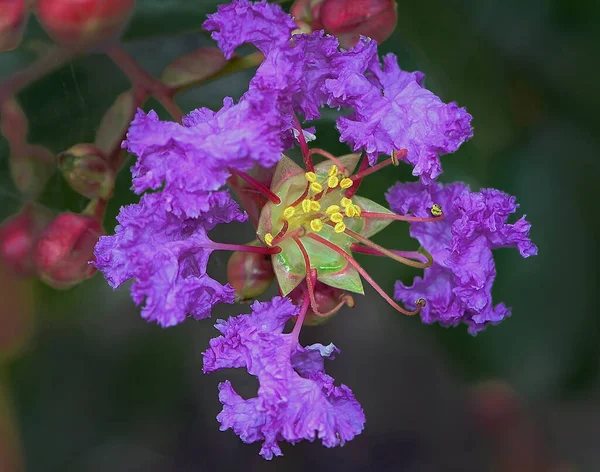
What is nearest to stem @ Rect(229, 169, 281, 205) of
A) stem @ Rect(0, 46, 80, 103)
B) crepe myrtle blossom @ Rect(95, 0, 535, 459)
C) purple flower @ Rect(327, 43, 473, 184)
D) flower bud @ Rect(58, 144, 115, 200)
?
crepe myrtle blossom @ Rect(95, 0, 535, 459)

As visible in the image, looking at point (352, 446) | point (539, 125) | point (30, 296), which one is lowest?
point (352, 446)

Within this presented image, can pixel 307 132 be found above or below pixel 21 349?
above

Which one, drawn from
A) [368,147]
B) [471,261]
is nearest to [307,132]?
[368,147]

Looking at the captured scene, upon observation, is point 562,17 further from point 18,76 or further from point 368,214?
point 18,76

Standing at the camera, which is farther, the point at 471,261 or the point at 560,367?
the point at 560,367

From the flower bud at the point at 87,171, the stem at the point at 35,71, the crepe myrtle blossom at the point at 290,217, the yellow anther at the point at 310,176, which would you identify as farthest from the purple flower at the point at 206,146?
the stem at the point at 35,71

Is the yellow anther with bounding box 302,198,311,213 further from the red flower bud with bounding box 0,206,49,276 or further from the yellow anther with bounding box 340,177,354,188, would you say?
the red flower bud with bounding box 0,206,49,276
